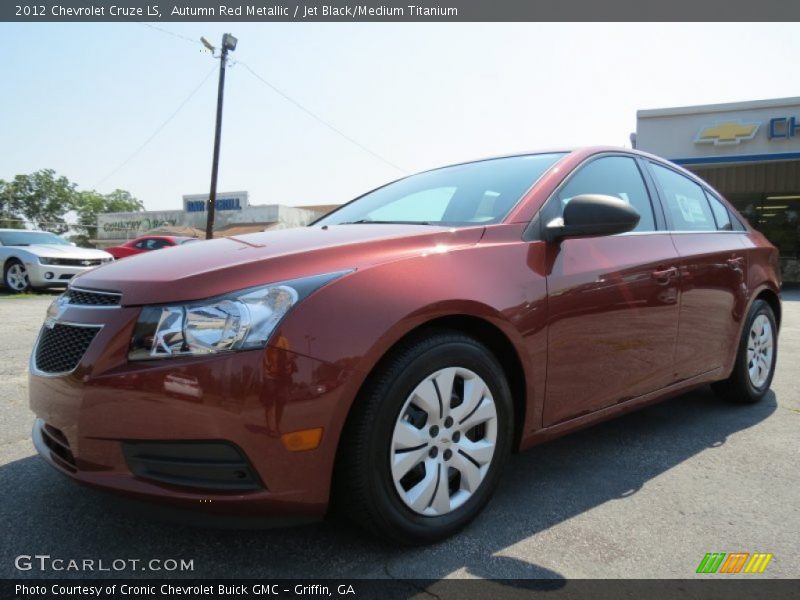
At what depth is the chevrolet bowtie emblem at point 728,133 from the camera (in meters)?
16.9

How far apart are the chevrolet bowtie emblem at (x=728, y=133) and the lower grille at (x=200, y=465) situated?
1905 centimetres

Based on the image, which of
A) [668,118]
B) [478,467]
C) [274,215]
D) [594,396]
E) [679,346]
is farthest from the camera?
[274,215]

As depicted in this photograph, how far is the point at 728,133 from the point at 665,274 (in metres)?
17.1

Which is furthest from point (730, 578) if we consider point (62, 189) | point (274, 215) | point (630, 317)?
point (62, 189)

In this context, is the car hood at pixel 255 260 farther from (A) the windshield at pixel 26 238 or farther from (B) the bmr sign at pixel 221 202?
(B) the bmr sign at pixel 221 202

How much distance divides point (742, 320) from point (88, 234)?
5262cm

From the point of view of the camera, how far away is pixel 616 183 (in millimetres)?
2980

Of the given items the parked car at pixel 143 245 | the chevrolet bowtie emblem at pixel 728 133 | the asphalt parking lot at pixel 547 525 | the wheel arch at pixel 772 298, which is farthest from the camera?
the chevrolet bowtie emblem at pixel 728 133

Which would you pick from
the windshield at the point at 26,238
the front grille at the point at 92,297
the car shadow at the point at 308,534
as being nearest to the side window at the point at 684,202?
the car shadow at the point at 308,534

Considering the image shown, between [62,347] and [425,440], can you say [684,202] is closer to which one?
[425,440]

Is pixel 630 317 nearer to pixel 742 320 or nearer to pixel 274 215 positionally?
pixel 742 320

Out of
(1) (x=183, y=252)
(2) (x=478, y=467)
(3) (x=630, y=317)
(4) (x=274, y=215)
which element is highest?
(4) (x=274, y=215)

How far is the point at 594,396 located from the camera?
99.3 inches

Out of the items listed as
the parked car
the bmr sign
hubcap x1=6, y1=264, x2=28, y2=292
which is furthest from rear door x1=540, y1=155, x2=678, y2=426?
the bmr sign
